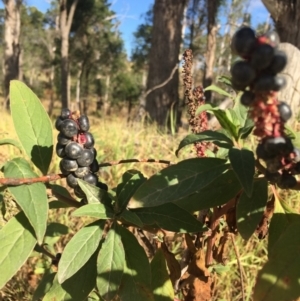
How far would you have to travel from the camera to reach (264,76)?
461 mm

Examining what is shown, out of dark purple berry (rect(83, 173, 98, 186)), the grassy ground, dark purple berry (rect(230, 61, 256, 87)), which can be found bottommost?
the grassy ground

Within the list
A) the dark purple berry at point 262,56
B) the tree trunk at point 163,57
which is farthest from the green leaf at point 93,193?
the tree trunk at point 163,57

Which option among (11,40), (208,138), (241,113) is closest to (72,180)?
(208,138)

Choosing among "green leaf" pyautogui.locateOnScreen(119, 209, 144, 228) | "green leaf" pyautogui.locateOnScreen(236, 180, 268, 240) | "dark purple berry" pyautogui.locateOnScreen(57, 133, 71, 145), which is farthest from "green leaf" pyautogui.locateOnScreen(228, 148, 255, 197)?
"dark purple berry" pyautogui.locateOnScreen(57, 133, 71, 145)

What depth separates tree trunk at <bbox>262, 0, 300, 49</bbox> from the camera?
11.5 feet

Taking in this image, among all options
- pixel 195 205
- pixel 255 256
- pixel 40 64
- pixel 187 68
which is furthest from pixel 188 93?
pixel 40 64

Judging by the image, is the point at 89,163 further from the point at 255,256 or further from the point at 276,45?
the point at 255,256

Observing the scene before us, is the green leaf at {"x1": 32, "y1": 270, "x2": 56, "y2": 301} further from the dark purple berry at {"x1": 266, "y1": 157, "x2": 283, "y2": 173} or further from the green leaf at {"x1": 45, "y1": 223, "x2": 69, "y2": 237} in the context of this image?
the dark purple berry at {"x1": 266, "y1": 157, "x2": 283, "y2": 173}

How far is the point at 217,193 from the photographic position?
782mm

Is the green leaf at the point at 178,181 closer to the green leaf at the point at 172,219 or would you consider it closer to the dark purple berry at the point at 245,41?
the green leaf at the point at 172,219

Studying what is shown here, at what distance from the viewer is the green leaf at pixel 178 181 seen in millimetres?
663

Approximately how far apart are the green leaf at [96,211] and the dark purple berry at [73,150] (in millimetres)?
108

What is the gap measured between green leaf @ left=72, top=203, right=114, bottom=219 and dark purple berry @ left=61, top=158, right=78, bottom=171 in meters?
0.09

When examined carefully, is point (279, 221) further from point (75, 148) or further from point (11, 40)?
point (11, 40)
